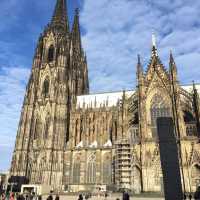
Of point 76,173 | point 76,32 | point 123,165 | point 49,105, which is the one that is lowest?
point 76,173

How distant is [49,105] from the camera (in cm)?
4681

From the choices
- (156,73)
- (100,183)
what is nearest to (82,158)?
(100,183)

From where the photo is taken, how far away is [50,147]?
4272 centimetres

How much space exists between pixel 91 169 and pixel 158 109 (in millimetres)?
14018

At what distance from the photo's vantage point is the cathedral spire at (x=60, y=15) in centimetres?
5682

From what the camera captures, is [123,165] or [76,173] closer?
[123,165]

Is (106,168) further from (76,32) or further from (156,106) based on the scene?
(76,32)

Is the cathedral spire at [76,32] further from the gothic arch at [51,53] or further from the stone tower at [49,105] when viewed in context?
the gothic arch at [51,53]

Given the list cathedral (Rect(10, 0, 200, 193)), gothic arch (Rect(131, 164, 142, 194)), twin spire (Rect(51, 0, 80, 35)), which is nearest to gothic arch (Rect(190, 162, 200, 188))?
cathedral (Rect(10, 0, 200, 193))

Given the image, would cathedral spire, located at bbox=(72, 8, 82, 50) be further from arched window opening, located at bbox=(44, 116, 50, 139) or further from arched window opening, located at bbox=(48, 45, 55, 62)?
arched window opening, located at bbox=(44, 116, 50, 139)

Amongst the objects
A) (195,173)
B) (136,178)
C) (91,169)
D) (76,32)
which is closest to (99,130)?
(91,169)

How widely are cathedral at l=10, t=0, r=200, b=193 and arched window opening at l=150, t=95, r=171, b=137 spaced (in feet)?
0.48

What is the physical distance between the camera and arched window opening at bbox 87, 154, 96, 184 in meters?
40.9

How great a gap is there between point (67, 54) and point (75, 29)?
1375 cm
